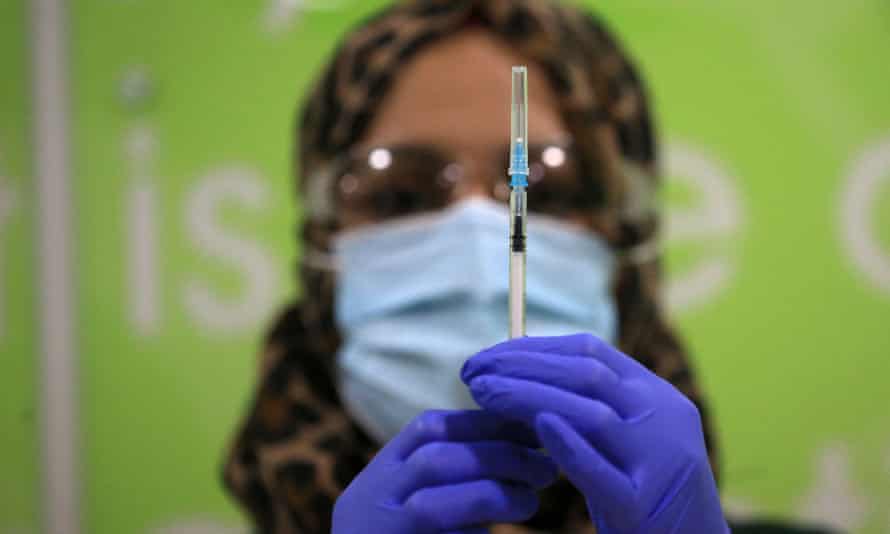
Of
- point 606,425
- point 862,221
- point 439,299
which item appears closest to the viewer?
point 606,425

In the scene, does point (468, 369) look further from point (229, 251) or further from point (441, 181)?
point (229, 251)

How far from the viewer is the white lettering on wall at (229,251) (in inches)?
41.5

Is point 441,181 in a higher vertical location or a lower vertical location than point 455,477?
higher

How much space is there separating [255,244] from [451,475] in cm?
67

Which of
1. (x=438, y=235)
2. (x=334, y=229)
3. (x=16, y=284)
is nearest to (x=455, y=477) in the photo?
(x=438, y=235)

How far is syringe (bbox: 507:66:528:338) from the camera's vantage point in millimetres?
475

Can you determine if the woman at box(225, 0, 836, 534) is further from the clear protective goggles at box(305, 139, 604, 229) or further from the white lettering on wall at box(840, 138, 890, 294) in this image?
the white lettering on wall at box(840, 138, 890, 294)

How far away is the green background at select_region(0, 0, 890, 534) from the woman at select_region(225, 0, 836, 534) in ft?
0.39

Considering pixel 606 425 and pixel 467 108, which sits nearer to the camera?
pixel 606 425

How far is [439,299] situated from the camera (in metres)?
0.76

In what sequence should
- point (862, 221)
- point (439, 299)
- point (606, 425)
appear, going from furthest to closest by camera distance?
point (862, 221)
point (439, 299)
point (606, 425)

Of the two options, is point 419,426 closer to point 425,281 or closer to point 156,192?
point 425,281

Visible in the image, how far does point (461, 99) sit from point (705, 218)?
481 mm

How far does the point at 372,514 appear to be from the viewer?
1.70 ft
